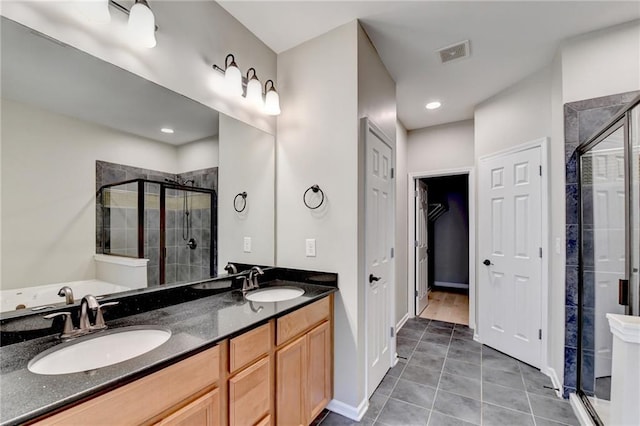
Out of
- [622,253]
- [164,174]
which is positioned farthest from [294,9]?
[622,253]

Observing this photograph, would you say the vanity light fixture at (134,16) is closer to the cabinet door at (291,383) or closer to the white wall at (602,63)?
the cabinet door at (291,383)

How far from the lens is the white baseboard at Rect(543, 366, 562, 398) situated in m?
2.15

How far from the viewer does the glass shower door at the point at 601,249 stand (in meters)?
1.69

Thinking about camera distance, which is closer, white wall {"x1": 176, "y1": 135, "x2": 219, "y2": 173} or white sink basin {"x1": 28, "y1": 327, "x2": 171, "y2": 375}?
white sink basin {"x1": 28, "y1": 327, "x2": 171, "y2": 375}

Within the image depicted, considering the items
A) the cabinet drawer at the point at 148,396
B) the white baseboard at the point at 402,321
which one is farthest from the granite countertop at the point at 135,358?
the white baseboard at the point at 402,321

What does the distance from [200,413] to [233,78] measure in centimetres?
183

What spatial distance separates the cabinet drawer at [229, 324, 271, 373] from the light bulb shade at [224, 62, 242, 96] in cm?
151

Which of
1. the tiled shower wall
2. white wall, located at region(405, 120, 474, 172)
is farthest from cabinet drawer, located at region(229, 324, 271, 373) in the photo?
white wall, located at region(405, 120, 474, 172)

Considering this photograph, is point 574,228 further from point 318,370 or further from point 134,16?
point 134,16

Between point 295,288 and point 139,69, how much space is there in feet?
5.13

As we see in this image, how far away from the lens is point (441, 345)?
9.84 feet

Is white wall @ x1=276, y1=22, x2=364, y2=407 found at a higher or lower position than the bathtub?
higher

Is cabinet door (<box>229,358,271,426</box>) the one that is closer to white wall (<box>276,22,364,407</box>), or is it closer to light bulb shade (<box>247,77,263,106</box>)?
white wall (<box>276,22,364,407</box>)

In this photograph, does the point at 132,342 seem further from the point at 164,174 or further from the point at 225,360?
the point at 164,174
